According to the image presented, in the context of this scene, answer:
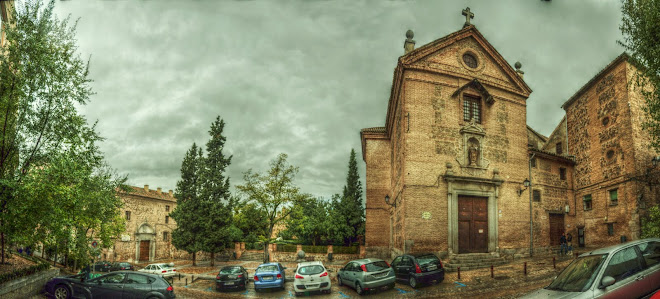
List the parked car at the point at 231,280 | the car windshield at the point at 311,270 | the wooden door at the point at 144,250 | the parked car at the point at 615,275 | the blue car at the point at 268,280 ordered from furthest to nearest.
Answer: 1. the wooden door at the point at 144,250
2. the parked car at the point at 231,280
3. the blue car at the point at 268,280
4. the car windshield at the point at 311,270
5. the parked car at the point at 615,275

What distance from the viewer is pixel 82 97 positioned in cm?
1302

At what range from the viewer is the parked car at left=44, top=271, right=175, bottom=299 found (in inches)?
465

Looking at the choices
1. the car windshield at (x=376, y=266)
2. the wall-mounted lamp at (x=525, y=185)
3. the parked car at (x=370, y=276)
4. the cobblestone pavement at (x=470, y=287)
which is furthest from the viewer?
the wall-mounted lamp at (x=525, y=185)

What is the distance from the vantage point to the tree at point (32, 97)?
11.3m

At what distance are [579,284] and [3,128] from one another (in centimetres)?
1648

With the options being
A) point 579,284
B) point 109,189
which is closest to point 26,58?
point 109,189

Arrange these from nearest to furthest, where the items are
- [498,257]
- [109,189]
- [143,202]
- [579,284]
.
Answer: [579,284]
[498,257]
[109,189]
[143,202]

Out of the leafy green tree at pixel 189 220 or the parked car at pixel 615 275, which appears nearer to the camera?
the parked car at pixel 615 275

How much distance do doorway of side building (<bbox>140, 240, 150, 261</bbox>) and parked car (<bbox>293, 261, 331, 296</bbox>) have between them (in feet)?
108

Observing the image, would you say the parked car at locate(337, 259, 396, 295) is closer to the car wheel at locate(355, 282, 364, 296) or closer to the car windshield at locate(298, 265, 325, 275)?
the car wheel at locate(355, 282, 364, 296)

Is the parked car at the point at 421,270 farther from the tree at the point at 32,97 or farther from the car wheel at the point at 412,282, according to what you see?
the tree at the point at 32,97

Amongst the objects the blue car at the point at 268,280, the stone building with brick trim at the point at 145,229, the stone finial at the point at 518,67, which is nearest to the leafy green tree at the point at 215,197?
the stone building with brick trim at the point at 145,229

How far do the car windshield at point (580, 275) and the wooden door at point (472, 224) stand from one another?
12953 millimetres

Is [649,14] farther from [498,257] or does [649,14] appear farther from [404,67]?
[498,257]
